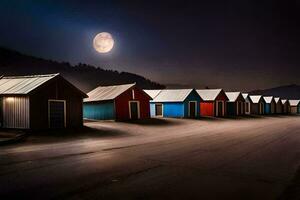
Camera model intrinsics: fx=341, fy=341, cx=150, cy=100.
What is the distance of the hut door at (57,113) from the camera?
86.8 feet

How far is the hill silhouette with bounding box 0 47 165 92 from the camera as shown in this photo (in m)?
116

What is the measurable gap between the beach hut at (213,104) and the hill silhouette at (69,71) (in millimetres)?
59229

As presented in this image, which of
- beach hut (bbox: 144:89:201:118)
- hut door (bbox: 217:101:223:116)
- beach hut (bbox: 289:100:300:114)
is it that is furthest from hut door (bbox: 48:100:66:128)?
beach hut (bbox: 289:100:300:114)

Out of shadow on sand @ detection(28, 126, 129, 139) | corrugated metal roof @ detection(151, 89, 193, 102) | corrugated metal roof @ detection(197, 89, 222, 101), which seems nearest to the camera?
shadow on sand @ detection(28, 126, 129, 139)

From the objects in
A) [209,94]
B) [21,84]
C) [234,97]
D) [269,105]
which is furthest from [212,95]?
[21,84]

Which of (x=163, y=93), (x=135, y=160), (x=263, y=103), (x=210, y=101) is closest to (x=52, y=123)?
(x=135, y=160)

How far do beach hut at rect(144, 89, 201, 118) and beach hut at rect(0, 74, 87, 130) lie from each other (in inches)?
904

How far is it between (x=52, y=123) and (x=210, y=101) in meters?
36.0

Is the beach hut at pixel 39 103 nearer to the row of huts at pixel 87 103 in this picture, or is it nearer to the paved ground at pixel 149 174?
the row of huts at pixel 87 103

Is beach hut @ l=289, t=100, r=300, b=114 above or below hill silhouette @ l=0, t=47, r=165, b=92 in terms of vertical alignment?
below

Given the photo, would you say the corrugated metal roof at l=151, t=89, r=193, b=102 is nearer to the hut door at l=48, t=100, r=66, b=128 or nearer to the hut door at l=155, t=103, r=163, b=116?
the hut door at l=155, t=103, r=163, b=116

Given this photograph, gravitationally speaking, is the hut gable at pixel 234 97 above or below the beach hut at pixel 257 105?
above

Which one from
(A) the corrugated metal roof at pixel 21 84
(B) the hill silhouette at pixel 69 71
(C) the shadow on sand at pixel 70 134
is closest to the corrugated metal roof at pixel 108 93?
(A) the corrugated metal roof at pixel 21 84

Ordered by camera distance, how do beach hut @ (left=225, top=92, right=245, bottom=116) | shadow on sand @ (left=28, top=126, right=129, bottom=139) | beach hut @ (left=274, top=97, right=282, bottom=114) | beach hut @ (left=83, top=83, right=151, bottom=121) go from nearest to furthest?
shadow on sand @ (left=28, top=126, right=129, bottom=139) → beach hut @ (left=83, top=83, right=151, bottom=121) → beach hut @ (left=225, top=92, right=245, bottom=116) → beach hut @ (left=274, top=97, right=282, bottom=114)
